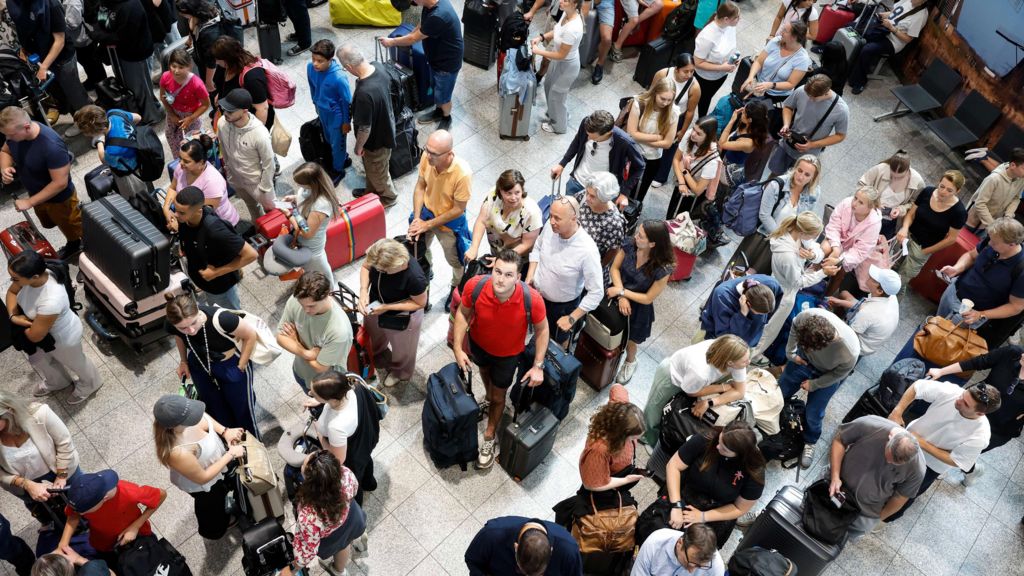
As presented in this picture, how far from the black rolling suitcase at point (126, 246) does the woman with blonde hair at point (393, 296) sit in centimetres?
149

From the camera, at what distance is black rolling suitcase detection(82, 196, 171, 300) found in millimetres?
5664

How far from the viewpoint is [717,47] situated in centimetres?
803

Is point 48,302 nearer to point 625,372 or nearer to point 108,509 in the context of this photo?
point 108,509

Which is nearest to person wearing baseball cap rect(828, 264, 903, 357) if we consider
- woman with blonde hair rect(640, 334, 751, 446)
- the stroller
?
woman with blonde hair rect(640, 334, 751, 446)

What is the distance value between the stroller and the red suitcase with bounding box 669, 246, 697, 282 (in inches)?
235

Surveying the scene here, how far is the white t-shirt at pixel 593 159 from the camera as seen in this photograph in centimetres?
664

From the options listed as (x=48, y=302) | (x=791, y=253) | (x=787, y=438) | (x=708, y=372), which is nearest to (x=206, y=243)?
(x=48, y=302)

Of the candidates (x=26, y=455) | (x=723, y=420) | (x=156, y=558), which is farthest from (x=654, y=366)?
(x=26, y=455)

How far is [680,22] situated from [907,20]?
3048mm

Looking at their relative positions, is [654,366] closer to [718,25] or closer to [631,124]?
[631,124]

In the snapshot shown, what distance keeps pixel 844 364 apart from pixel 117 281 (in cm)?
528

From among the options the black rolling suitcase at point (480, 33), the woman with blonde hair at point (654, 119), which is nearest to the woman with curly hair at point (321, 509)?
the woman with blonde hair at point (654, 119)

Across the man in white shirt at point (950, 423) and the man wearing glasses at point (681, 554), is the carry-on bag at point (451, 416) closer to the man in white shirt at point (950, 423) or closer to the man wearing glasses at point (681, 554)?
the man wearing glasses at point (681, 554)

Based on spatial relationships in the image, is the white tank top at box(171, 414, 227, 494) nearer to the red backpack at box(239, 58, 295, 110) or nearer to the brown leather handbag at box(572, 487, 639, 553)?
the brown leather handbag at box(572, 487, 639, 553)
